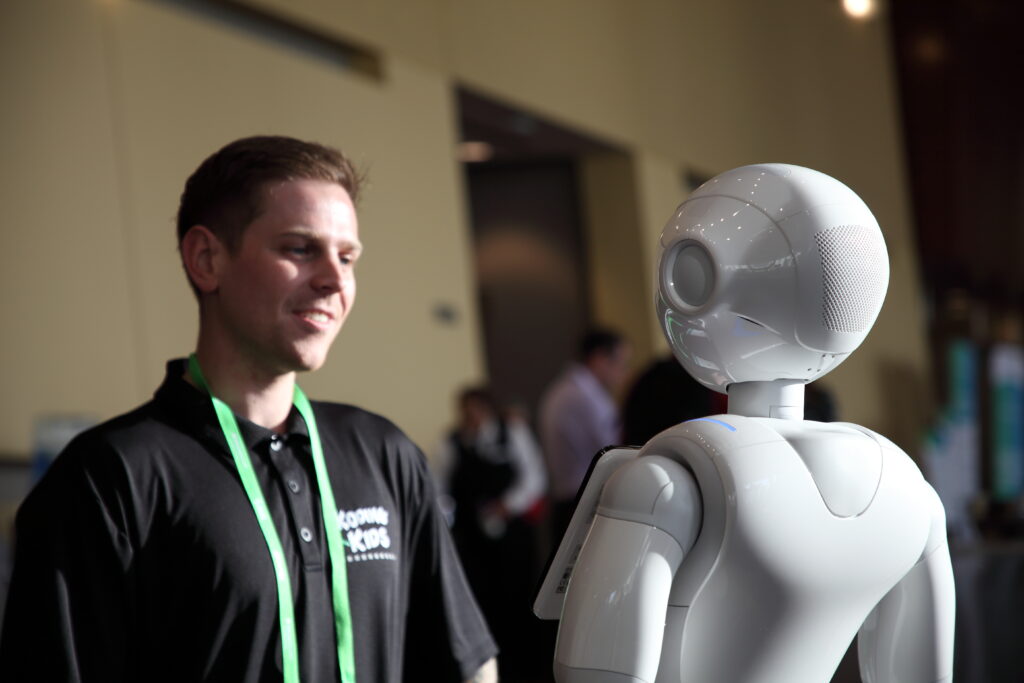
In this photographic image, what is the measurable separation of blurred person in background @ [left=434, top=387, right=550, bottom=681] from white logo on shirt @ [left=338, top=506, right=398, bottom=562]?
459 centimetres

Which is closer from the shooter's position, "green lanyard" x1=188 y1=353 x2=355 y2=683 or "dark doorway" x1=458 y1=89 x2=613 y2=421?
"green lanyard" x1=188 y1=353 x2=355 y2=683

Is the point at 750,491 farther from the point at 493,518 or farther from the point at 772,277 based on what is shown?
the point at 493,518

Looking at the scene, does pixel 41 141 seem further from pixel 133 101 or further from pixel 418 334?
pixel 418 334

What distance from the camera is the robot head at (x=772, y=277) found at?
1604 mm

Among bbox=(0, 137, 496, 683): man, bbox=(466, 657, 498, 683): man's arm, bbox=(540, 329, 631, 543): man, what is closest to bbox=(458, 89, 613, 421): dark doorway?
bbox=(540, 329, 631, 543): man

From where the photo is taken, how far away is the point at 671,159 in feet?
35.0

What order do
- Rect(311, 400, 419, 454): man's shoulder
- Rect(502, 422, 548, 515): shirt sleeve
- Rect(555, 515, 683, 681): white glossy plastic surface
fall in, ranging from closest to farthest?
Rect(555, 515, 683, 681): white glossy plastic surface
Rect(311, 400, 419, 454): man's shoulder
Rect(502, 422, 548, 515): shirt sleeve

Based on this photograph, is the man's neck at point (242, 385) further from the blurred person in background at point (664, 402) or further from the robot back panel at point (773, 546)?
the blurred person in background at point (664, 402)

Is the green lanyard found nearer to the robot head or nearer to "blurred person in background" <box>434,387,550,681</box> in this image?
the robot head

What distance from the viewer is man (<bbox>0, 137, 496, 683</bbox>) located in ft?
5.38

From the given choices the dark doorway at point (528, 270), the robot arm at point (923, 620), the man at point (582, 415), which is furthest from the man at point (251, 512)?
the dark doorway at point (528, 270)

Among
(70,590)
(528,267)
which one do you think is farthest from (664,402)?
(528,267)

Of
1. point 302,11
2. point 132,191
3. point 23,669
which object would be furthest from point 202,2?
point 23,669

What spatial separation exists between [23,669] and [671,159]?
31.2ft
